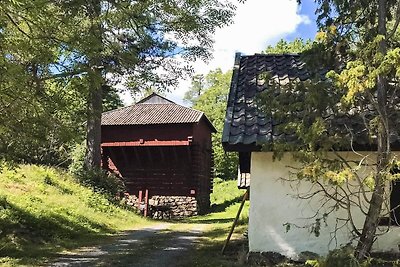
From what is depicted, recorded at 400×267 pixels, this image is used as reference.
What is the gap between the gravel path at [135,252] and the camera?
29.6 feet

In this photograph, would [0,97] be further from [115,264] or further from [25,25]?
[115,264]

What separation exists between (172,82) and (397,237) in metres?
11.7

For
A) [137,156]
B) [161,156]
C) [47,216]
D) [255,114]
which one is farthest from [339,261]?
[137,156]

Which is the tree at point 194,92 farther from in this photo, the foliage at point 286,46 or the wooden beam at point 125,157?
the wooden beam at point 125,157

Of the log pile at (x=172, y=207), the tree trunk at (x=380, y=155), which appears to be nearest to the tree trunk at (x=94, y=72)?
the tree trunk at (x=380, y=155)

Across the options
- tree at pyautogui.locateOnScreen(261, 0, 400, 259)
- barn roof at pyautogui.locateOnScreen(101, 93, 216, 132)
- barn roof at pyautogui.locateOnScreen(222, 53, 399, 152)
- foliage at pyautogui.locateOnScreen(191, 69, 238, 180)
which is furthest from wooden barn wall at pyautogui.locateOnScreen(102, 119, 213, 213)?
tree at pyautogui.locateOnScreen(261, 0, 400, 259)

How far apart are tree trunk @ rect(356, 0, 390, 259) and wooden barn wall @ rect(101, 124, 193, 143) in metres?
21.5

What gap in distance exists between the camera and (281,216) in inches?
331

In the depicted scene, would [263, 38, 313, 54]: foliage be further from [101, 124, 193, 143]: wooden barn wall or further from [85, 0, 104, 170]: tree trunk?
[85, 0, 104, 170]: tree trunk

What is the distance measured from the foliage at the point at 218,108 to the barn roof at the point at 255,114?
106ft

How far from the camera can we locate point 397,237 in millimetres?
8227

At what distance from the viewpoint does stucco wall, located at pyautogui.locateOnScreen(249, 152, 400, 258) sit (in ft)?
27.3

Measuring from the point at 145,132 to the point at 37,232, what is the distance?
16.8 metres

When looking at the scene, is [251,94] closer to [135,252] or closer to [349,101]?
[349,101]
